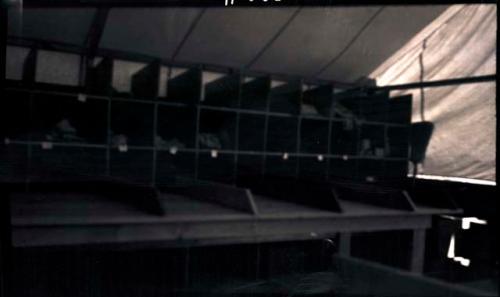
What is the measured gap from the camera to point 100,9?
939mm

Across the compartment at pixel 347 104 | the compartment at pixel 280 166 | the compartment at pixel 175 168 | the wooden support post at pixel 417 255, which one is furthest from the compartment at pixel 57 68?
the wooden support post at pixel 417 255

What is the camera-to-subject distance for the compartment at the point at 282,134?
3.36ft

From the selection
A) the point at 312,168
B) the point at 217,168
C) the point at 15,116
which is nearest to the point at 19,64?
the point at 15,116

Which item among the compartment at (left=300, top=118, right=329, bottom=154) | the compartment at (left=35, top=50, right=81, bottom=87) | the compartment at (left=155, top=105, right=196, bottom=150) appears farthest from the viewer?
the compartment at (left=300, top=118, right=329, bottom=154)

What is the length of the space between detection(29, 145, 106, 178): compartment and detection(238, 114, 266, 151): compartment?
318 mm

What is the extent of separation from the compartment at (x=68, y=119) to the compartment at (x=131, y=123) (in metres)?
0.02

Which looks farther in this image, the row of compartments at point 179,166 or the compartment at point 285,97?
the compartment at point 285,97

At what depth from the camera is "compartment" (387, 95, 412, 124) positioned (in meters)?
1.15

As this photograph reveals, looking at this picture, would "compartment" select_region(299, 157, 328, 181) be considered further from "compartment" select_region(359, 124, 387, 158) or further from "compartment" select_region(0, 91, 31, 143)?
"compartment" select_region(0, 91, 31, 143)

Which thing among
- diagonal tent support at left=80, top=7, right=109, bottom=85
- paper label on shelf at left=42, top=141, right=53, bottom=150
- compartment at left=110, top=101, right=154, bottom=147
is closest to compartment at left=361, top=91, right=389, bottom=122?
compartment at left=110, top=101, right=154, bottom=147

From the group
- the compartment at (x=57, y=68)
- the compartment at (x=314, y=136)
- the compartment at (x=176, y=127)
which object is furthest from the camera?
the compartment at (x=314, y=136)

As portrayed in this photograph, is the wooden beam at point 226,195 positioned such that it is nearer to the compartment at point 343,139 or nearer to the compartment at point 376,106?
the compartment at point 343,139

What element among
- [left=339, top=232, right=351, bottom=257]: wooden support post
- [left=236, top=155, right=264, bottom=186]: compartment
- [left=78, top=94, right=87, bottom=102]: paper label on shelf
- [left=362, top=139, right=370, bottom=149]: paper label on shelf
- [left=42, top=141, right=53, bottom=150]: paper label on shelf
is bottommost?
[left=339, top=232, right=351, bottom=257]: wooden support post

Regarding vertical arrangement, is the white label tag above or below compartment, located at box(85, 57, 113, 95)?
below
